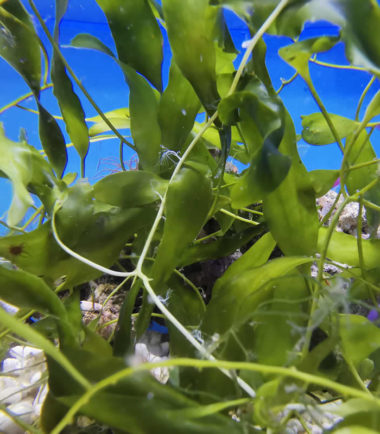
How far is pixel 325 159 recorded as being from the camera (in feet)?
6.74

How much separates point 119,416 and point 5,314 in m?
0.12

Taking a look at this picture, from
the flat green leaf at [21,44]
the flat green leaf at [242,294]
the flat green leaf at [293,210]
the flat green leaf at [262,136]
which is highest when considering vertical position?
the flat green leaf at [21,44]

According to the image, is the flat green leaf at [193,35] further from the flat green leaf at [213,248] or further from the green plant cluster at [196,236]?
the flat green leaf at [213,248]

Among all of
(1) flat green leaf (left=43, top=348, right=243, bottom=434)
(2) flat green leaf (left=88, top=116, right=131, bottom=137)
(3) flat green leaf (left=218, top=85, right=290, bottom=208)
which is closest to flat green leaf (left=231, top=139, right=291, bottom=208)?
(3) flat green leaf (left=218, top=85, right=290, bottom=208)

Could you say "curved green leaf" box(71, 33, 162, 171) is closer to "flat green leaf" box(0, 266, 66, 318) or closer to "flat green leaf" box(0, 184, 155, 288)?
"flat green leaf" box(0, 184, 155, 288)

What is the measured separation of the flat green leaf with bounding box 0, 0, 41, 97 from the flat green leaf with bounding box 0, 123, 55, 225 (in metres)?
0.13

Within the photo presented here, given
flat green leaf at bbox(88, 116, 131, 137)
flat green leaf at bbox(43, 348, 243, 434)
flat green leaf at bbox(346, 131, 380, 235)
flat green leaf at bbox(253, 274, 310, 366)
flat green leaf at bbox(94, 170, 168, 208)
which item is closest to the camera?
flat green leaf at bbox(43, 348, 243, 434)

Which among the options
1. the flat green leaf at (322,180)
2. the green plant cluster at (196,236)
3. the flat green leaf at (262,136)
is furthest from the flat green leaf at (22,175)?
the flat green leaf at (322,180)

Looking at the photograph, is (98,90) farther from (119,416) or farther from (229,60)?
(119,416)

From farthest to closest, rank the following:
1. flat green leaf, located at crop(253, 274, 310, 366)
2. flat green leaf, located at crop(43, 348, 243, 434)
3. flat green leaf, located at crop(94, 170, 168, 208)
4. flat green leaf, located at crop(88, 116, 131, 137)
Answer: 1. flat green leaf, located at crop(88, 116, 131, 137)
2. flat green leaf, located at crop(94, 170, 168, 208)
3. flat green leaf, located at crop(253, 274, 310, 366)
4. flat green leaf, located at crop(43, 348, 243, 434)

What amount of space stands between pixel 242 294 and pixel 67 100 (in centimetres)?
38

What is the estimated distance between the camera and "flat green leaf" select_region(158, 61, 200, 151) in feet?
1.81

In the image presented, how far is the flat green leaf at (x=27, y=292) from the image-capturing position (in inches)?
14.7

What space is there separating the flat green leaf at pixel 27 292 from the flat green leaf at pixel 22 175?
0.06 metres
